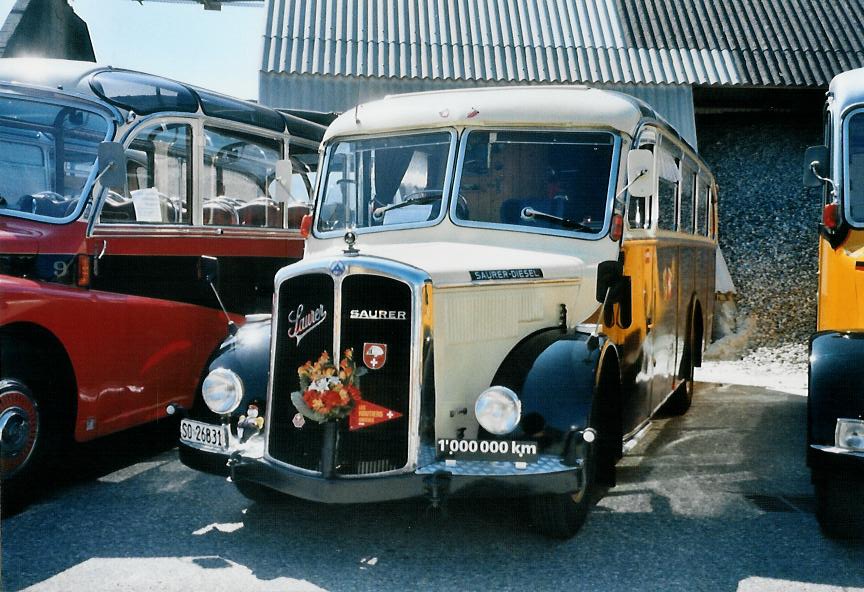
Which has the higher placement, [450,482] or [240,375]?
[240,375]

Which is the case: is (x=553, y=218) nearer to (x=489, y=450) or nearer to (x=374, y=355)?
(x=374, y=355)

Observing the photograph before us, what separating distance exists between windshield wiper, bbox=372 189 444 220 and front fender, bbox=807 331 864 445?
2151mm

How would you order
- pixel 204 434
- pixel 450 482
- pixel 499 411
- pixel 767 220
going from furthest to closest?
1. pixel 767 220
2. pixel 204 434
3. pixel 499 411
4. pixel 450 482

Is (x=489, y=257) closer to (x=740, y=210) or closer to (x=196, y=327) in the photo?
(x=196, y=327)

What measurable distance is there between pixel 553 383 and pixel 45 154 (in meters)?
3.33

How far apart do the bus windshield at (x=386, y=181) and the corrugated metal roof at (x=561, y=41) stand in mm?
6746

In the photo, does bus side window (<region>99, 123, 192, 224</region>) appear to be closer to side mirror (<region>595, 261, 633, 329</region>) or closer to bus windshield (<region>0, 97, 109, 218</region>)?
bus windshield (<region>0, 97, 109, 218</region>)

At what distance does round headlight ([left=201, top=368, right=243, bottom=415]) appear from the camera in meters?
4.52

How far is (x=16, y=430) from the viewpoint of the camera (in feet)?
16.2

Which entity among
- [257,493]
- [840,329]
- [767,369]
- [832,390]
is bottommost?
[257,493]

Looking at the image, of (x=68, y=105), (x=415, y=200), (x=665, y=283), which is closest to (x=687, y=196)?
(x=665, y=283)

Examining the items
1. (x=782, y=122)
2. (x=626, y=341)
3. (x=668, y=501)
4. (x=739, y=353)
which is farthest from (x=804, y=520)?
(x=782, y=122)

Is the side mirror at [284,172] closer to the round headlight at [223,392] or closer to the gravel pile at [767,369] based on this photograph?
the round headlight at [223,392]

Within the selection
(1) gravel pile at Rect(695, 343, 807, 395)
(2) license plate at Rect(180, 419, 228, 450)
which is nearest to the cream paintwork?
(2) license plate at Rect(180, 419, 228, 450)
